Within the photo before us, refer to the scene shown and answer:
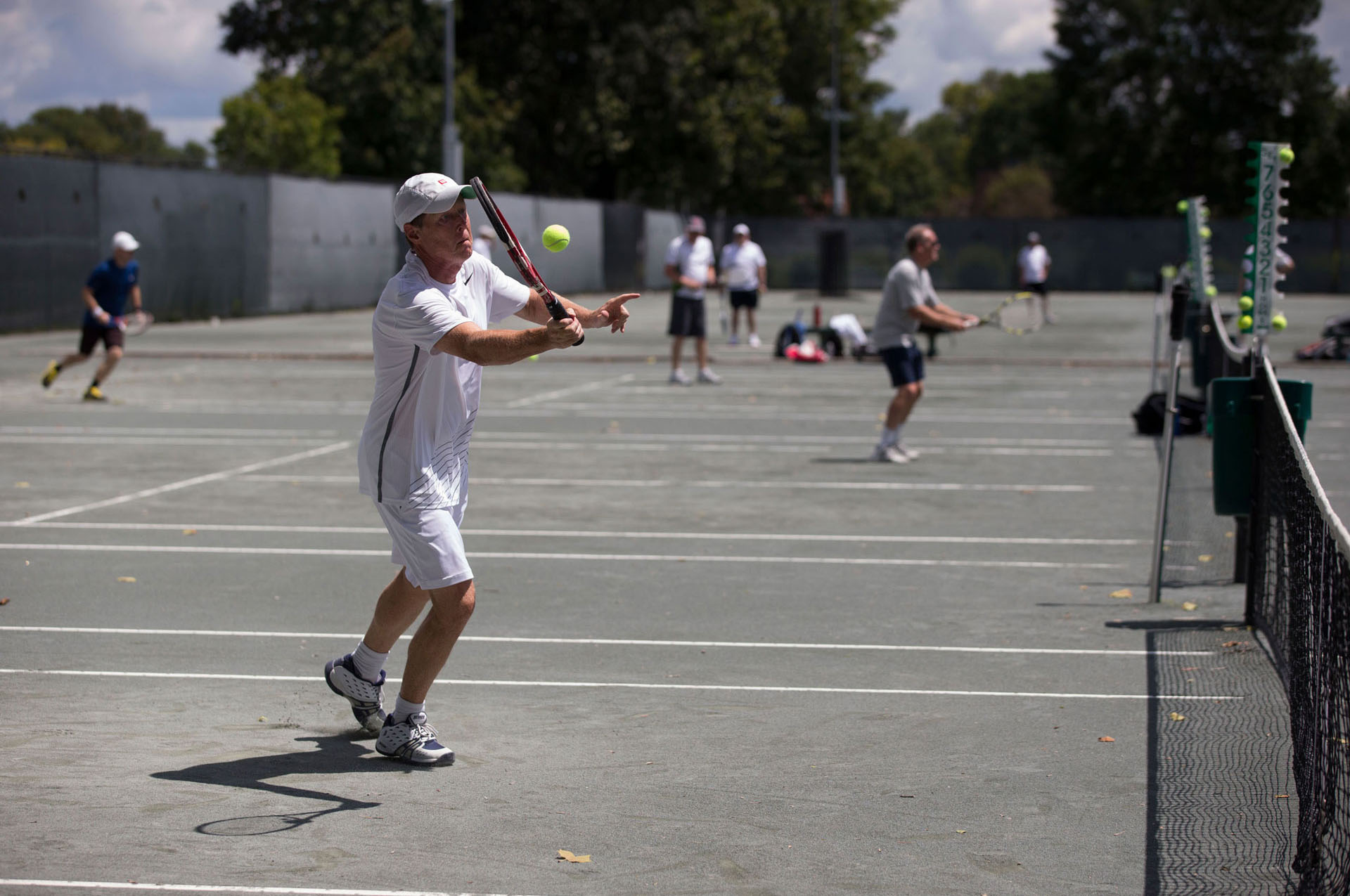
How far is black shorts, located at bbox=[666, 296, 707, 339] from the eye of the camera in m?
19.6

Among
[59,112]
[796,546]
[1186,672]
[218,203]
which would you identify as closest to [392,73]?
[218,203]

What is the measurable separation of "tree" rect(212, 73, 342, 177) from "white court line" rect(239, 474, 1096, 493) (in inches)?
1397

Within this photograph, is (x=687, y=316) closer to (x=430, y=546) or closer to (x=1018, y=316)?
(x=1018, y=316)

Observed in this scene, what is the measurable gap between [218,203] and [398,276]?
100 feet

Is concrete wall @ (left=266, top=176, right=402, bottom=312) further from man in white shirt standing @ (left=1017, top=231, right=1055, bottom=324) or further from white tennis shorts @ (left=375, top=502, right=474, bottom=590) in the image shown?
white tennis shorts @ (left=375, top=502, right=474, bottom=590)

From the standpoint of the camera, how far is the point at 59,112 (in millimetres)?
93688

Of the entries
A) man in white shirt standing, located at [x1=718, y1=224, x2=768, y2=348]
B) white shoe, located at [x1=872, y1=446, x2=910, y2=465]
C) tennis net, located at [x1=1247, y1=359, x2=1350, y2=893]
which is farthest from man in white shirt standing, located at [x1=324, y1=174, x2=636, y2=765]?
man in white shirt standing, located at [x1=718, y1=224, x2=768, y2=348]

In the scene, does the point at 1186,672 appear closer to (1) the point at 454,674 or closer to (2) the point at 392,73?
(1) the point at 454,674

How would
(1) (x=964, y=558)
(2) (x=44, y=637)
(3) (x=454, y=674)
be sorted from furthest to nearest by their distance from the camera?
(1) (x=964, y=558), (2) (x=44, y=637), (3) (x=454, y=674)

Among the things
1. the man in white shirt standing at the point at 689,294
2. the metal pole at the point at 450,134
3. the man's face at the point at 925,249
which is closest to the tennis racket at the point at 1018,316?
the man's face at the point at 925,249

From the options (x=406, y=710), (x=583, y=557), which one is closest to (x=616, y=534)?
(x=583, y=557)

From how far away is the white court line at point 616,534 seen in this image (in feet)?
32.9

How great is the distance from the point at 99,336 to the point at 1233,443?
13.6 meters

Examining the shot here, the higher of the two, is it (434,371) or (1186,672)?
(434,371)
